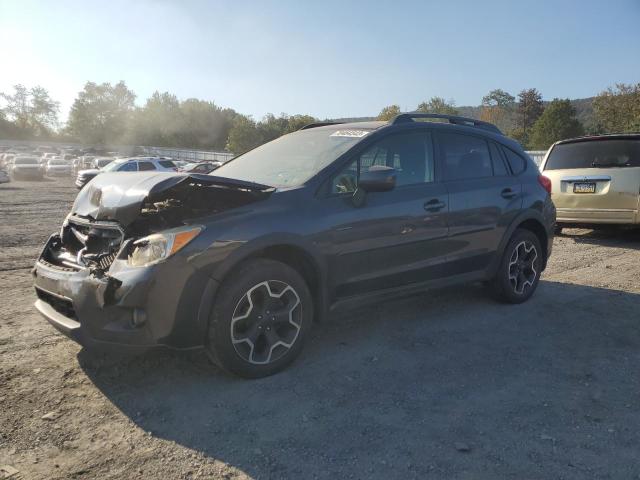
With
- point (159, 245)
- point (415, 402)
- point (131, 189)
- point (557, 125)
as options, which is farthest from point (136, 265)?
point (557, 125)

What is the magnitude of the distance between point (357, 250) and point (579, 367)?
71.7 inches

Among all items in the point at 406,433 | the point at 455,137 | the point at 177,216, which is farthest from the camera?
the point at 455,137

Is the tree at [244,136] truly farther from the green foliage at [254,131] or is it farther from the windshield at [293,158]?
the windshield at [293,158]

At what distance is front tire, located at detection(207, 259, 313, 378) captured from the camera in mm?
3246

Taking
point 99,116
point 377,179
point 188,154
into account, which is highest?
point 99,116

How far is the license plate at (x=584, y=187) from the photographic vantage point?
28.5ft

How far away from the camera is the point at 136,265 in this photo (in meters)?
3.06

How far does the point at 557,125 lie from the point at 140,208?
50430 mm

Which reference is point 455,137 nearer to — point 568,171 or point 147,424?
point 147,424

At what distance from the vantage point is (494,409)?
10.2 feet

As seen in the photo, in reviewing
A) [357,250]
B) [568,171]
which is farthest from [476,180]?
[568,171]

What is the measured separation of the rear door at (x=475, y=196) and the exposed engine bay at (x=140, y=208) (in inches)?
72.5

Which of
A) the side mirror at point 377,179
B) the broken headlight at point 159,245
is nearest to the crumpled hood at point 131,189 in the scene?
the broken headlight at point 159,245

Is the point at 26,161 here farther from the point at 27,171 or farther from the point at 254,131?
the point at 254,131
